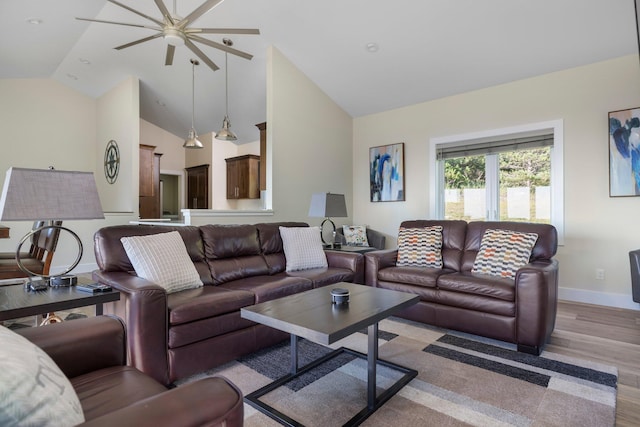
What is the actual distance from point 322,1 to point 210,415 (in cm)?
419

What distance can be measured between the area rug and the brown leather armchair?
2.47 feet

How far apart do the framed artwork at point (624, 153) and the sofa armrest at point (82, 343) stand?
4.72 m

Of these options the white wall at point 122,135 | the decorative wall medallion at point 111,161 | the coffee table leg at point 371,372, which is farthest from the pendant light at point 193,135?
the coffee table leg at point 371,372

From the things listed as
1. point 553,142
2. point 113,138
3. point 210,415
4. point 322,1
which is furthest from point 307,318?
point 113,138

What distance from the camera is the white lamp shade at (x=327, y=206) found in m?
4.19

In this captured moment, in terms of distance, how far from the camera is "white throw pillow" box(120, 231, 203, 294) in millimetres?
2479

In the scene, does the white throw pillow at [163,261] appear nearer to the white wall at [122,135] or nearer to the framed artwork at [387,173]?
the framed artwork at [387,173]

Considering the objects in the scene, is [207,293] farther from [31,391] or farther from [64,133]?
[64,133]

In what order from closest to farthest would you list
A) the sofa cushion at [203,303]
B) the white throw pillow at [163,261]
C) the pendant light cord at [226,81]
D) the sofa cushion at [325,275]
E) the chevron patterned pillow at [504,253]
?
the sofa cushion at [203,303], the white throw pillow at [163,261], the chevron patterned pillow at [504,253], the sofa cushion at [325,275], the pendant light cord at [226,81]

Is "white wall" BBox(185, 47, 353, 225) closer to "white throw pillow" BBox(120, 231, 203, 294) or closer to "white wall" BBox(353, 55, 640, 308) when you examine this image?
"white throw pillow" BBox(120, 231, 203, 294)

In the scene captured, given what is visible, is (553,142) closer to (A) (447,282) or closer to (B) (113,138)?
(A) (447,282)

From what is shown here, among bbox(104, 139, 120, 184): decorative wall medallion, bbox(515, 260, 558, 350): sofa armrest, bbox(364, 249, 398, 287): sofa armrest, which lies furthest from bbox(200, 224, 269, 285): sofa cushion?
bbox(104, 139, 120, 184): decorative wall medallion

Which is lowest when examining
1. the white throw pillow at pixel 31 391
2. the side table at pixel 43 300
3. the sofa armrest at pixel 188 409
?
the sofa armrest at pixel 188 409

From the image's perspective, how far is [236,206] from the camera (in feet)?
26.6
